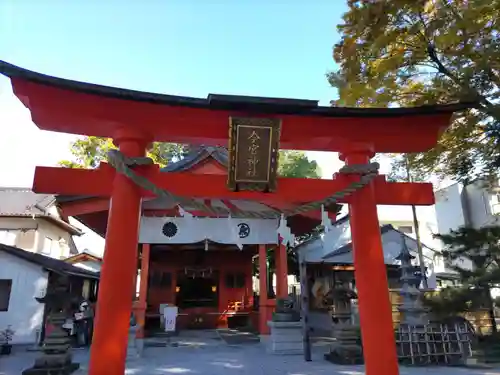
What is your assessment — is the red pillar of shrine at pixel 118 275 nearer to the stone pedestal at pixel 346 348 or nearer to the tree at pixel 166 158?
the stone pedestal at pixel 346 348

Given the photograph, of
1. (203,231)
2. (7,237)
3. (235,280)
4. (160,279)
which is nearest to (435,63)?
(203,231)

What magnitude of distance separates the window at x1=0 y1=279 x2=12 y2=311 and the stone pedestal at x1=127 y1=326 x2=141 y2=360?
6546 mm

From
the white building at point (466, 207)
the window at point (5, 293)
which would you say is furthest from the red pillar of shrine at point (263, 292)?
the white building at point (466, 207)

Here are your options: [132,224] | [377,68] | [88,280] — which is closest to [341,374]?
[132,224]

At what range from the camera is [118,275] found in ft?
14.3

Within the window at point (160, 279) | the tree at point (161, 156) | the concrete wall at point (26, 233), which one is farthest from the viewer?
the tree at point (161, 156)

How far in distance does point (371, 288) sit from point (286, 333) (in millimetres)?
5622

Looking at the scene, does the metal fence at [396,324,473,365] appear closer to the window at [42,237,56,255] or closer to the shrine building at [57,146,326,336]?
the shrine building at [57,146,326,336]

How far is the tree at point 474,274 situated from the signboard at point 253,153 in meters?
4.75

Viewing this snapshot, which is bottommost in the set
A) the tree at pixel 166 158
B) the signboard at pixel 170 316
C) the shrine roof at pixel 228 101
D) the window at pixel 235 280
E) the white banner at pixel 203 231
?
→ the signboard at pixel 170 316

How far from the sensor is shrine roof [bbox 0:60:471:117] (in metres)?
4.23

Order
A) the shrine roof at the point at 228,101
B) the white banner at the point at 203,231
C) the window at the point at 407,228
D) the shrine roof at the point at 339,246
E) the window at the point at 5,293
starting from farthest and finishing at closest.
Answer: the window at the point at 407,228
the shrine roof at the point at 339,246
the window at the point at 5,293
the white banner at the point at 203,231
the shrine roof at the point at 228,101

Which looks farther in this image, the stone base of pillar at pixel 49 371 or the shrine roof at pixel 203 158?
the shrine roof at pixel 203 158

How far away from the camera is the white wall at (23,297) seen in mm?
12336
